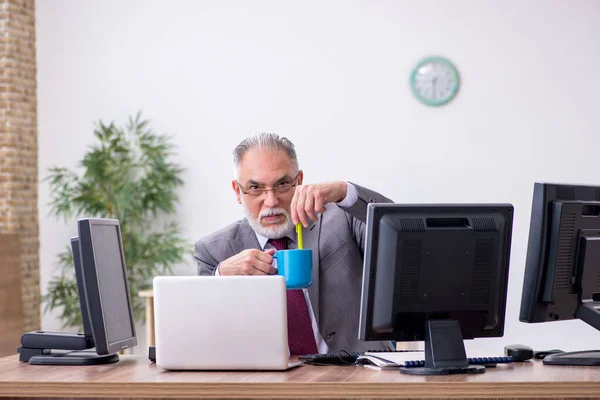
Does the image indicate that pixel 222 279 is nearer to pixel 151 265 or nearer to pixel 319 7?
pixel 151 265

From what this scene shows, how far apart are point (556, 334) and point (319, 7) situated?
2833 millimetres

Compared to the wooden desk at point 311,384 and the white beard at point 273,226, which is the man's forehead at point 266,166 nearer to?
the white beard at point 273,226

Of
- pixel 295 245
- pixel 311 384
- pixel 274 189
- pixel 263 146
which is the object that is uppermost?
pixel 263 146

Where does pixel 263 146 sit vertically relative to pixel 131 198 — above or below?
above

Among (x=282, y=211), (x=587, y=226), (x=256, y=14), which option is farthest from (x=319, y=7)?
(x=587, y=226)

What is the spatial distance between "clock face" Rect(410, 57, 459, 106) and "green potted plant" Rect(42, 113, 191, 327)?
183cm

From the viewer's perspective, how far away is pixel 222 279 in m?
2.18

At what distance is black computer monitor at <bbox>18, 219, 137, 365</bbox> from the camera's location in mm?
2365

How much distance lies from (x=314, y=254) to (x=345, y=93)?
3.04m

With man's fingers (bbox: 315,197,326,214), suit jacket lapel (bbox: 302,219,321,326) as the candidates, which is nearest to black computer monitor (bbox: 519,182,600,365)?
man's fingers (bbox: 315,197,326,214)

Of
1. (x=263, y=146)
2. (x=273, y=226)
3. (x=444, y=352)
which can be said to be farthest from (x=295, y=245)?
(x=444, y=352)

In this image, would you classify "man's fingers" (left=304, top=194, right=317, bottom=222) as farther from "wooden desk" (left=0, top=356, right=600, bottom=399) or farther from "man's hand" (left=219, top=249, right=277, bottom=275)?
"wooden desk" (left=0, top=356, right=600, bottom=399)

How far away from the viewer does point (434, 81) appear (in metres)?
5.74

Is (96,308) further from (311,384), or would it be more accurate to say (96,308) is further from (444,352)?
(444,352)
